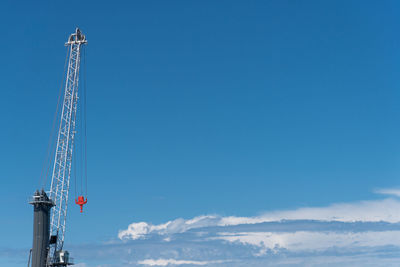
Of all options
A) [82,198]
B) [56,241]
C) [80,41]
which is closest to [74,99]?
[80,41]

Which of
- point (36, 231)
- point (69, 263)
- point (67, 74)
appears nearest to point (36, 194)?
point (36, 231)

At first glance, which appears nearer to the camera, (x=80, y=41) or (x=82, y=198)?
(x=82, y=198)

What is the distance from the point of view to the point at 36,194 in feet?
574

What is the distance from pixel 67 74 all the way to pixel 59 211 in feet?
152

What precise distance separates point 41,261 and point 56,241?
9862 mm

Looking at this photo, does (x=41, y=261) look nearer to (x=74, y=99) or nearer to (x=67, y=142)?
(x=67, y=142)

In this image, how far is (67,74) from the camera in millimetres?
194750

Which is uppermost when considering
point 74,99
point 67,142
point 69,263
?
point 74,99

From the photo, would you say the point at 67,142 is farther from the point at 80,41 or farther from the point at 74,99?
the point at 80,41

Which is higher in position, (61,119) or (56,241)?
(61,119)

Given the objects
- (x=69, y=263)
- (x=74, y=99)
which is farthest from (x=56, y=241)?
(x=74, y=99)

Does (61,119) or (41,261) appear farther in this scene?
(61,119)

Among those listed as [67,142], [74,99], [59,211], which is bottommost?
[59,211]

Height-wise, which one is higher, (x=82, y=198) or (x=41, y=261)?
(x=82, y=198)
